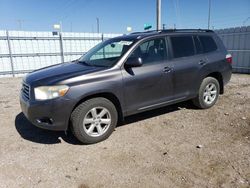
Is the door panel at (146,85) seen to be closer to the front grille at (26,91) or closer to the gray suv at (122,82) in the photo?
the gray suv at (122,82)

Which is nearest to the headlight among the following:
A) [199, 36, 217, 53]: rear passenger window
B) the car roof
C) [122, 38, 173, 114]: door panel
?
[122, 38, 173, 114]: door panel

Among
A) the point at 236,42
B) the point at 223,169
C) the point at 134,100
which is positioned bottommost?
the point at 223,169

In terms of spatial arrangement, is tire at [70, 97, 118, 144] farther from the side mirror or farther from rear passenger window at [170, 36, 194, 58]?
rear passenger window at [170, 36, 194, 58]

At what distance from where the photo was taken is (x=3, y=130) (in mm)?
4406

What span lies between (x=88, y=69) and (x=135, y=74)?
2.76 feet

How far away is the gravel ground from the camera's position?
2.78 m

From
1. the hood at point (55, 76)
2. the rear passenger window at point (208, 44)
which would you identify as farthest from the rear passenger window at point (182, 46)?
the hood at point (55, 76)

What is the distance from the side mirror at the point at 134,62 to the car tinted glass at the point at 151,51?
0.67 ft

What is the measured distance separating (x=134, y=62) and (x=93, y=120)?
1.22 m

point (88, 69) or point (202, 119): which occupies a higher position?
point (88, 69)

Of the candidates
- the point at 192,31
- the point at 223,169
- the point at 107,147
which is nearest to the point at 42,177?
the point at 107,147

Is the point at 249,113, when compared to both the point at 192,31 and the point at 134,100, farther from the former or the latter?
the point at 134,100

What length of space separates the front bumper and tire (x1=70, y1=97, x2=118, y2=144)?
15 cm

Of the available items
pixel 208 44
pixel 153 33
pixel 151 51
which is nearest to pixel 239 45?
pixel 208 44
